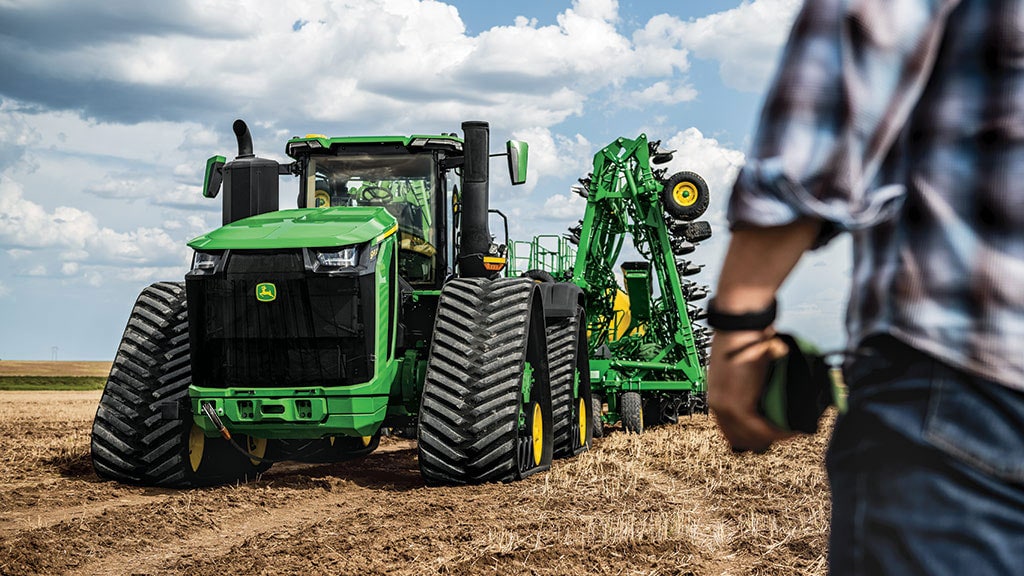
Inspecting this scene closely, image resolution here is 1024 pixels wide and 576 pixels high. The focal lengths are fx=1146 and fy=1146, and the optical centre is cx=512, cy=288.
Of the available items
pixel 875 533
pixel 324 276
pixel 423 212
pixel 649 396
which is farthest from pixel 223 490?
pixel 649 396

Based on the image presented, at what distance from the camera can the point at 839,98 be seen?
4.77ft

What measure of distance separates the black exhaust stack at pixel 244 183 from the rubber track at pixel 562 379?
113 inches

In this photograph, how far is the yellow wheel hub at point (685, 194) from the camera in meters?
15.5

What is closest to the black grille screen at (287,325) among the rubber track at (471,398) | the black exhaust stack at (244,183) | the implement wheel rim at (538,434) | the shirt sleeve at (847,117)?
the rubber track at (471,398)

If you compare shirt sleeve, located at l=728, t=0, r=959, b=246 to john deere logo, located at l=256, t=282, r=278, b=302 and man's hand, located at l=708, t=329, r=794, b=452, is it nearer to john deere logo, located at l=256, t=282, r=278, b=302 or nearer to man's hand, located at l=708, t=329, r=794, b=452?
man's hand, located at l=708, t=329, r=794, b=452

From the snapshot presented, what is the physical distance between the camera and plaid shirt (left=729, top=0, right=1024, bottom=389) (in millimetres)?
1399

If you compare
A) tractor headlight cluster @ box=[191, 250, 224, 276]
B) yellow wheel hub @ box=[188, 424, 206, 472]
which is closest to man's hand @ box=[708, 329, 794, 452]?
tractor headlight cluster @ box=[191, 250, 224, 276]

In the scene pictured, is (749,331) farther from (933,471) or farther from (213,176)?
(213,176)

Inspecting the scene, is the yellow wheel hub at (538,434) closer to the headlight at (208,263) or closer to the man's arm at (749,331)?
the headlight at (208,263)

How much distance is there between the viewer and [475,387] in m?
7.60

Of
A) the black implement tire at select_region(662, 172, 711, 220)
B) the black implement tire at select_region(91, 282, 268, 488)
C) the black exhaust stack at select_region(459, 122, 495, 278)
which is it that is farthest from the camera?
the black implement tire at select_region(662, 172, 711, 220)

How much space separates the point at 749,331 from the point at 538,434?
7357mm

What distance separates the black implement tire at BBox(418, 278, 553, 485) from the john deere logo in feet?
3.64

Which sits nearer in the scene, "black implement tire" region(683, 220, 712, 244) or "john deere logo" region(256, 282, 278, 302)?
"john deere logo" region(256, 282, 278, 302)
